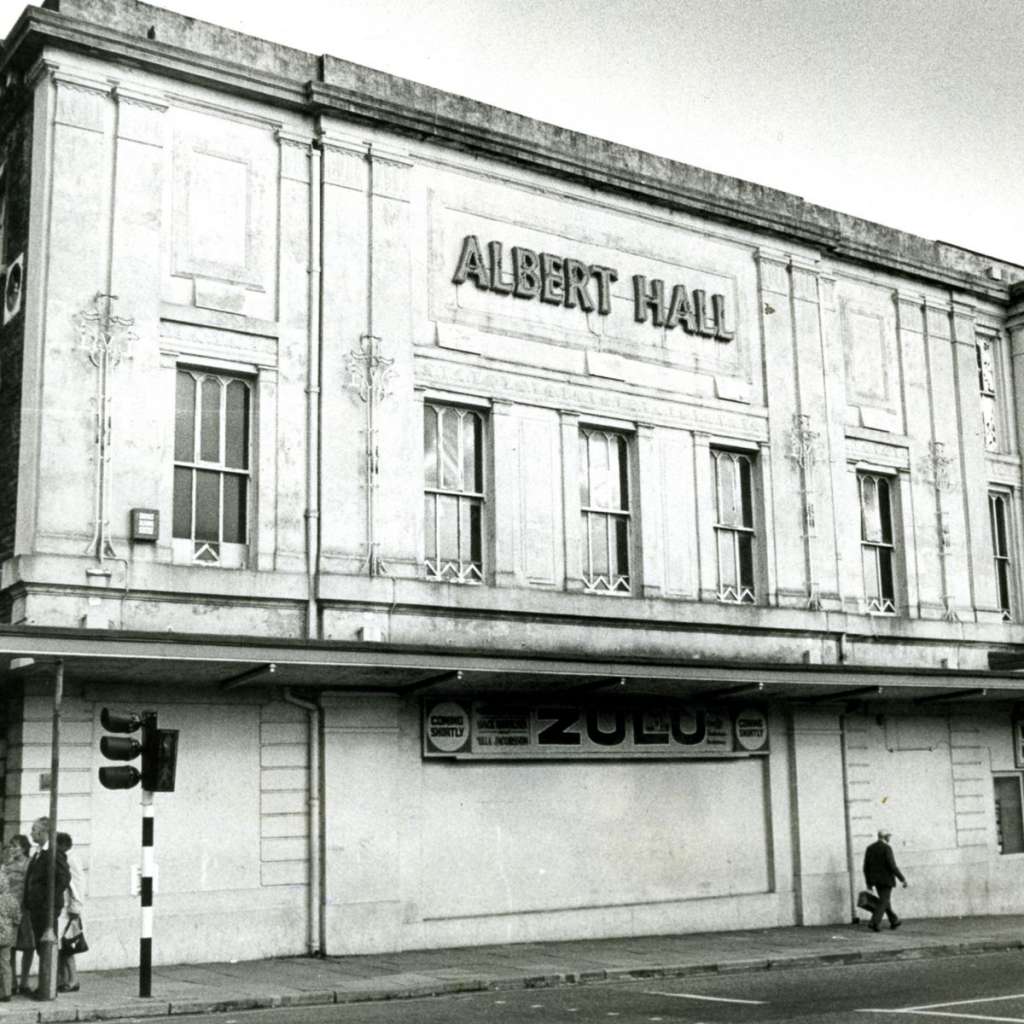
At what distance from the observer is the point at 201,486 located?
59.7ft

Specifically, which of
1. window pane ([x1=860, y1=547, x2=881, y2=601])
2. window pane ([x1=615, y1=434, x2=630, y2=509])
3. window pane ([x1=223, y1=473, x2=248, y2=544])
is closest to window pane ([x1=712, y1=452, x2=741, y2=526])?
window pane ([x1=615, y1=434, x2=630, y2=509])

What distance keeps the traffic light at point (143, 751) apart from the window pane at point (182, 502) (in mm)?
4151

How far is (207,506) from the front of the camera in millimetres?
18188

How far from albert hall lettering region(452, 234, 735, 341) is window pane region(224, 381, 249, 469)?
3.73m

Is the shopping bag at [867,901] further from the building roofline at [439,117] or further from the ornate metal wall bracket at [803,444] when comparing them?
the building roofline at [439,117]

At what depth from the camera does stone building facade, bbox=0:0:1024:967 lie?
56.4 ft

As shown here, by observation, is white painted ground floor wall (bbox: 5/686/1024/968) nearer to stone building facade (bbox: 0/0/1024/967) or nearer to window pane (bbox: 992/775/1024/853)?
stone building facade (bbox: 0/0/1024/967)

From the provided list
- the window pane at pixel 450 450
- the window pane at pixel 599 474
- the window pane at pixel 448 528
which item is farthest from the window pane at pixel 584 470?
the window pane at pixel 448 528

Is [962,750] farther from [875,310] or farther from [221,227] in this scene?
[221,227]

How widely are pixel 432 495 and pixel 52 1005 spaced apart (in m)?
8.75

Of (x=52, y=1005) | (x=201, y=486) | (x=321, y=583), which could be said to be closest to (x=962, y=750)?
(x=321, y=583)

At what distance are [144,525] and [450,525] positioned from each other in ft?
15.0

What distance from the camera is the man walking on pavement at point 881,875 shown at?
2123cm

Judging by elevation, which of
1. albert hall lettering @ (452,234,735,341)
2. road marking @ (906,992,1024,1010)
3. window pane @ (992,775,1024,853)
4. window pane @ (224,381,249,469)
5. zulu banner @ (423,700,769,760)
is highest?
albert hall lettering @ (452,234,735,341)
